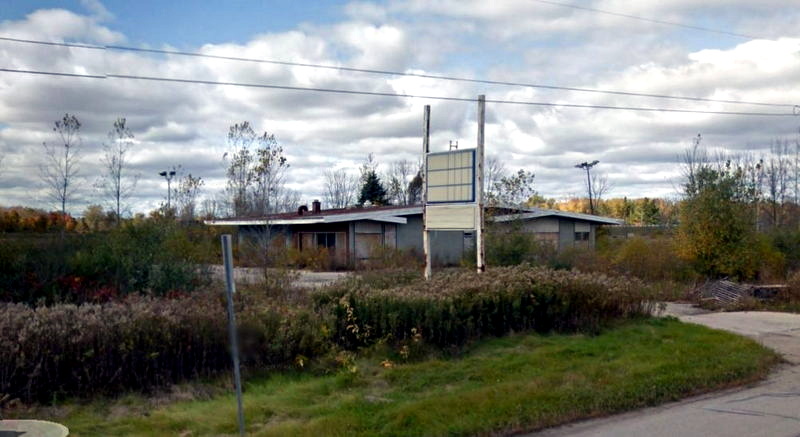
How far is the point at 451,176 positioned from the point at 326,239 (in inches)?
1004

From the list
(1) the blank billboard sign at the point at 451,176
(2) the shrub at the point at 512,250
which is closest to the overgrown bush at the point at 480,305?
(1) the blank billboard sign at the point at 451,176

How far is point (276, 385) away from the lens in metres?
9.93

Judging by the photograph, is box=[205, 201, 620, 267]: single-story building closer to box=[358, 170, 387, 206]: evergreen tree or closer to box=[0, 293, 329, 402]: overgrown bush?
box=[358, 170, 387, 206]: evergreen tree

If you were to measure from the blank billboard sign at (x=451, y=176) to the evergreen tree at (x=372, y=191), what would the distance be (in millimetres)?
45922

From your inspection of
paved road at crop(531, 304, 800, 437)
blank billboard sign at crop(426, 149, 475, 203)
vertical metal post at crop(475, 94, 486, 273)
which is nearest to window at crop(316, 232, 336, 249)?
blank billboard sign at crop(426, 149, 475, 203)

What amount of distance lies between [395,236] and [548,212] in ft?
32.3

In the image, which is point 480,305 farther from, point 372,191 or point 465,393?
point 372,191

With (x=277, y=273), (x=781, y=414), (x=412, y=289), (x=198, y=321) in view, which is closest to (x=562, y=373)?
(x=781, y=414)

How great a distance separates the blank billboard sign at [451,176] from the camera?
670 inches

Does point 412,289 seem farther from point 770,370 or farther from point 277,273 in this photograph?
point 770,370

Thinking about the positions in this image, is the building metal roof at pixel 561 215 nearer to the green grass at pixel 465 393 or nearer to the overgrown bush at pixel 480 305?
the overgrown bush at pixel 480 305

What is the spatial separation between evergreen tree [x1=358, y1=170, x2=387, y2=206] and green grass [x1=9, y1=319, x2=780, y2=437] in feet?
170

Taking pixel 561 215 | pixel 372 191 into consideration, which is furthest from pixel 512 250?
pixel 372 191

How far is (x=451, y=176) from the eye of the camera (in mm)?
17516
